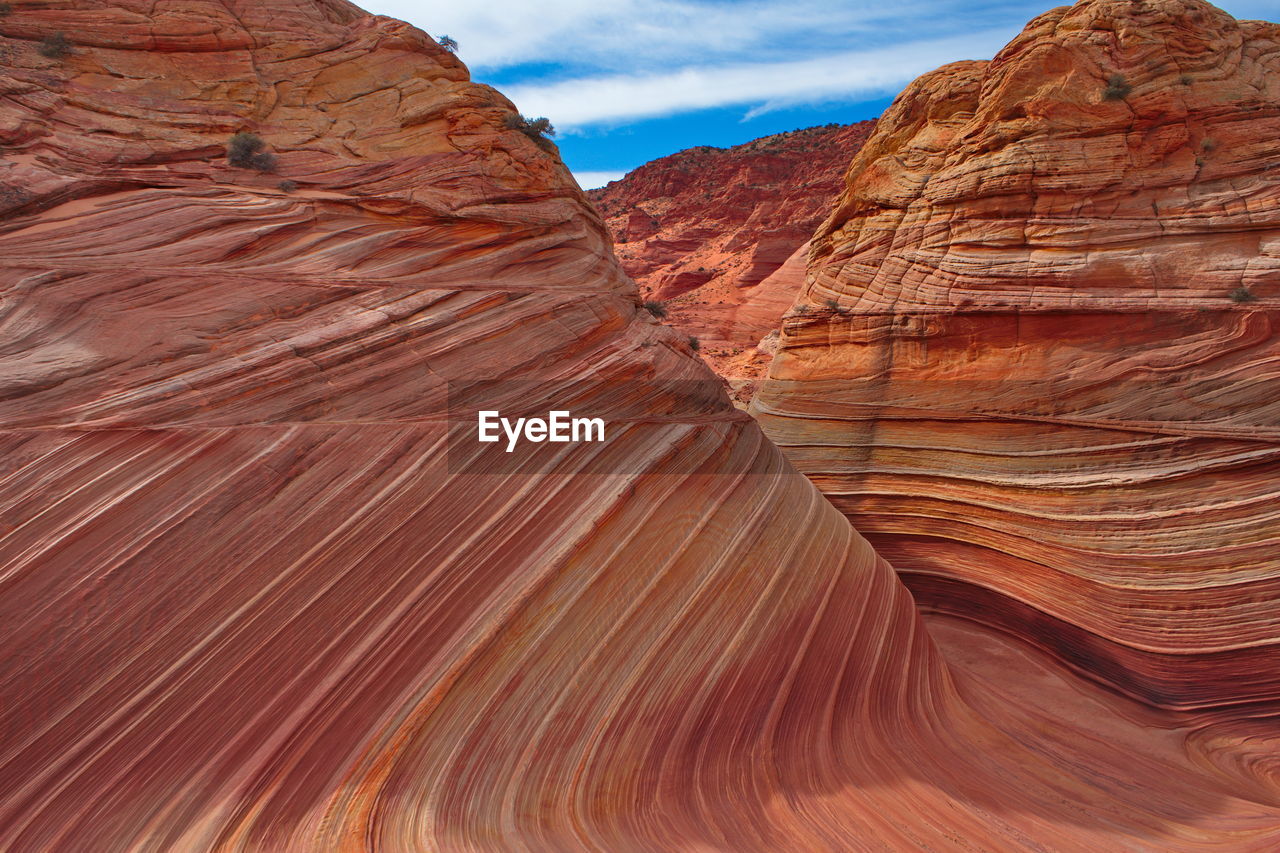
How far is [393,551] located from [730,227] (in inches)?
1673

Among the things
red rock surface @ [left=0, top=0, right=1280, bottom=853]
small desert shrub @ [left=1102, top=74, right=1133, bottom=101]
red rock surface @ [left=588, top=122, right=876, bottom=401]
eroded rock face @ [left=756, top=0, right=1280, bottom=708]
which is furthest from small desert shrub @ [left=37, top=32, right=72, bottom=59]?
red rock surface @ [left=588, top=122, right=876, bottom=401]

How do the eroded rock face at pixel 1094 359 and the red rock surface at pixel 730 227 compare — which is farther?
the red rock surface at pixel 730 227

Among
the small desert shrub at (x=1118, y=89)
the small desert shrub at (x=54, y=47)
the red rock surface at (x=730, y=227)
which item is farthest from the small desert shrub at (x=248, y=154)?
the red rock surface at (x=730, y=227)

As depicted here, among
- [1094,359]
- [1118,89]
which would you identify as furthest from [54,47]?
[1118,89]

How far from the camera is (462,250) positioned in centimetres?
609

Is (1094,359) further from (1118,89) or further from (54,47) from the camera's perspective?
(54,47)

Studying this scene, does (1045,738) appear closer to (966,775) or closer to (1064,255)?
(966,775)

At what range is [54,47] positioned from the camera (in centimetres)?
584

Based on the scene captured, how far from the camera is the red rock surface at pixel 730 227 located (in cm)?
2875

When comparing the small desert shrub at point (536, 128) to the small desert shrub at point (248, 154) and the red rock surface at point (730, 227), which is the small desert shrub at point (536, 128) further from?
the red rock surface at point (730, 227)

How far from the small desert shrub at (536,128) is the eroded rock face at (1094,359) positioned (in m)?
5.49

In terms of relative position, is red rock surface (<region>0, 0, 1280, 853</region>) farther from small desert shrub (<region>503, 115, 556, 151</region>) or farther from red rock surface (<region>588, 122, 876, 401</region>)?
red rock surface (<region>588, 122, 876, 401</region>)

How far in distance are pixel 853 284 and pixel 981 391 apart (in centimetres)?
273

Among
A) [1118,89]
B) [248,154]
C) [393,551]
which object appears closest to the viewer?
[393,551]
